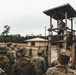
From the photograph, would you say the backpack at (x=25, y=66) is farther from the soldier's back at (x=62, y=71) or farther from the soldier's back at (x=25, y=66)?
the soldier's back at (x=62, y=71)

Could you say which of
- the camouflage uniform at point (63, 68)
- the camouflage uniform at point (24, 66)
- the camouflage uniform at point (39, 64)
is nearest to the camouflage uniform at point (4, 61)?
the camouflage uniform at point (24, 66)

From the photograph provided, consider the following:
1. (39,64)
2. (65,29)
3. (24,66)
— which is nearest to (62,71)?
(24,66)

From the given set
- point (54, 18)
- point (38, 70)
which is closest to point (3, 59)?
point (38, 70)

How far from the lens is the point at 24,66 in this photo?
8.96 metres

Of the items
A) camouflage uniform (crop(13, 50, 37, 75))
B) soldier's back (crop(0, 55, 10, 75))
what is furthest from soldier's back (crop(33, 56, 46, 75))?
soldier's back (crop(0, 55, 10, 75))

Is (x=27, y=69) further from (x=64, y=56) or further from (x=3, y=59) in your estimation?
(x=64, y=56)

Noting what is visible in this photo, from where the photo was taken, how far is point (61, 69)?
4.36 meters

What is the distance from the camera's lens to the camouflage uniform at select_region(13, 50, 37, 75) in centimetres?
891

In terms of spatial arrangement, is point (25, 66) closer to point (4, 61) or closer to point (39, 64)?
point (4, 61)

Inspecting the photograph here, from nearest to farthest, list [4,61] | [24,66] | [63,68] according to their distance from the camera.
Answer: [63,68] < [24,66] < [4,61]

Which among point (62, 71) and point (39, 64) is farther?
point (39, 64)

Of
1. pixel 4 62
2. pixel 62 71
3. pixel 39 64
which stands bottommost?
pixel 39 64

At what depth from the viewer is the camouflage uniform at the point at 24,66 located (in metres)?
8.91

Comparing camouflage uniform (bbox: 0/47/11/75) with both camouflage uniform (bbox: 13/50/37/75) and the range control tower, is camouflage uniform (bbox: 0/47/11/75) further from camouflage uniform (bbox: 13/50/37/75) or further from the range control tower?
the range control tower
